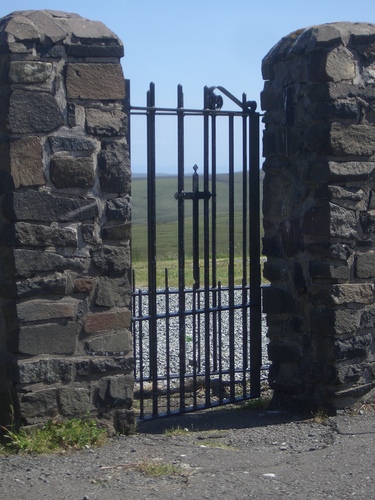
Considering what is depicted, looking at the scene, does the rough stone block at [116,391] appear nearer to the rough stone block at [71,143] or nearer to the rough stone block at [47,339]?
the rough stone block at [47,339]

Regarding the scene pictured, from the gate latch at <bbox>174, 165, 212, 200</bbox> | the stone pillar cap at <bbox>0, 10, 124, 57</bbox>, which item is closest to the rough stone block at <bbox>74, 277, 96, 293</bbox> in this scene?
the gate latch at <bbox>174, 165, 212, 200</bbox>

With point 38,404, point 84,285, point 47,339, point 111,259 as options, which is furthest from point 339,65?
point 38,404

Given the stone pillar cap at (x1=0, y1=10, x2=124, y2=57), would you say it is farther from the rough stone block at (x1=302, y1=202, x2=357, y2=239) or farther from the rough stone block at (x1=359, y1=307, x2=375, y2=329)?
the rough stone block at (x1=359, y1=307, x2=375, y2=329)

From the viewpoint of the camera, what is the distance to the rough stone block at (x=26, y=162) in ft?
15.8

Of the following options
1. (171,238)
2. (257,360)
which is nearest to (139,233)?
(171,238)

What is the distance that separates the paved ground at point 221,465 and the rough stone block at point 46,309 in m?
0.82

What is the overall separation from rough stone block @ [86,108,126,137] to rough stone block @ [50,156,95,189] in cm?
19

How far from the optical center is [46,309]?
4.93m

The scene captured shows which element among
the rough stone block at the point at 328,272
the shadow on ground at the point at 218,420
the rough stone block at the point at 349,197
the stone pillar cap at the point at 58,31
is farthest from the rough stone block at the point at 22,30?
the shadow on ground at the point at 218,420

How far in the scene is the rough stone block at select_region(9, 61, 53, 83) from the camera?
479 centimetres

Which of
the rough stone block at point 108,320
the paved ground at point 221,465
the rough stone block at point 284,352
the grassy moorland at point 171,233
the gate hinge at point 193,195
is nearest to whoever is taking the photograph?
the paved ground at point 221,465

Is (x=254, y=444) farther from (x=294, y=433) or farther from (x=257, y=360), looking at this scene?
(x=257, y=360)

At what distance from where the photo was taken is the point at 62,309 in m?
4.98

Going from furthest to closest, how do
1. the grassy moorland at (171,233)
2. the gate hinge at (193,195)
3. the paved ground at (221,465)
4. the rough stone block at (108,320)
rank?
the grassy moorland at (171,233), the gate hinge at (193,195), the rough stone block at (108,320), the paved ground at (221,465)
